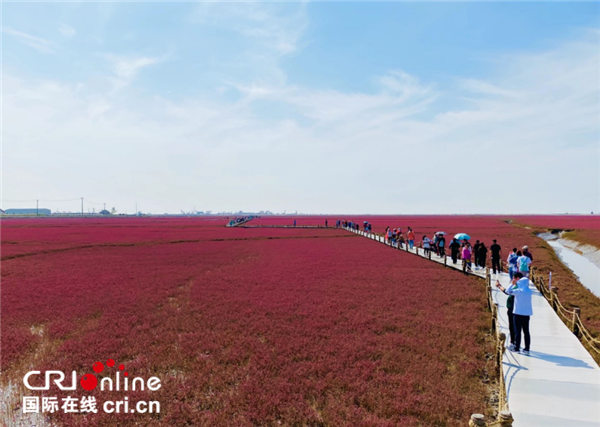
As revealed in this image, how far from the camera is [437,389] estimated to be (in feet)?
26.1

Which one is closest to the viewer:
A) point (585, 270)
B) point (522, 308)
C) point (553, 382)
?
point (553, 382)

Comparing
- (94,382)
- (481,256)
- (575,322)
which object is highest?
(481,256)

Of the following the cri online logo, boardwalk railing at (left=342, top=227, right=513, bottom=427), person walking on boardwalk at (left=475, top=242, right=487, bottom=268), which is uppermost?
person walking on boardwalk at (left=475, top=242, right=487, bottom=268)

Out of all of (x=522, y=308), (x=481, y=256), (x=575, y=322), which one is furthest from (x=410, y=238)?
(x=522, y=308)

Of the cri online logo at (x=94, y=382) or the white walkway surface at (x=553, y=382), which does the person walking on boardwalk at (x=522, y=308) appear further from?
the cri online logo at (x=94, y=382)

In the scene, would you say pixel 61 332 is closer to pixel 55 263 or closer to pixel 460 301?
pixel 460 301

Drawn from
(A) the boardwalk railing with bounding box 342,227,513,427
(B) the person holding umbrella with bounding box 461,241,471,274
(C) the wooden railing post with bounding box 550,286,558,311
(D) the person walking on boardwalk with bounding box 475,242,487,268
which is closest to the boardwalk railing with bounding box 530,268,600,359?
(C) the wooden railing post with bounding box 550,286,558,311

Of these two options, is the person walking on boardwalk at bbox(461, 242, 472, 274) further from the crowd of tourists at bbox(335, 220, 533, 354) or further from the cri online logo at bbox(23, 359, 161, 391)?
the cri online logo at bbox(23, 359, 161, 391)

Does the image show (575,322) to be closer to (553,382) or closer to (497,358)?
(497,358)

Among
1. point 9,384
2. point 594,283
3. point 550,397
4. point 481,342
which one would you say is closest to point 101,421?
point 9,384

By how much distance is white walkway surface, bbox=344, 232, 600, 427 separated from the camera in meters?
6.21

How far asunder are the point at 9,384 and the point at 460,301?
15572 millimetres

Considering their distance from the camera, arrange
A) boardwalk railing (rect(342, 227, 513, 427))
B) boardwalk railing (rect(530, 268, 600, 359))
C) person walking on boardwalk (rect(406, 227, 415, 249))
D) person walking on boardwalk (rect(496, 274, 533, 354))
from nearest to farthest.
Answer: boardwalk railing (rect(342, 227, 513, 427)) → person walking on boardwalk (rect(496, 274, 533, 354)) → boardwalk railing (rect(530, 268, 600, 359)) → person walking on boardwalk (rect(406, 227, 415, 249))

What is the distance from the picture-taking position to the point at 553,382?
738 cm
